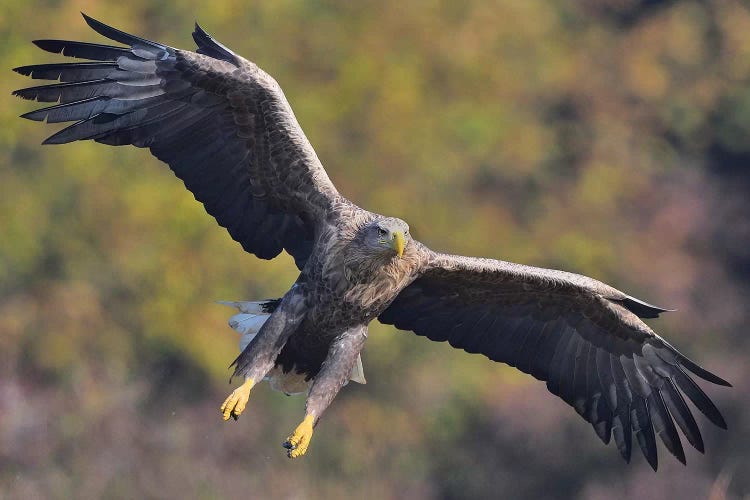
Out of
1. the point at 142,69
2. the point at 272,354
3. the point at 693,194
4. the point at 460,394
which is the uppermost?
the point at 142,69

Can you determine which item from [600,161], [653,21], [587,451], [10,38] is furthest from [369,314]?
[653,21]

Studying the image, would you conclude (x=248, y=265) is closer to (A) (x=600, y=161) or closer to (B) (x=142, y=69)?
(A) (x=600, y=161)

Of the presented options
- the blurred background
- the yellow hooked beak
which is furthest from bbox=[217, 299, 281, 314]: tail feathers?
the blurred background

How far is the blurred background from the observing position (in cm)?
2138

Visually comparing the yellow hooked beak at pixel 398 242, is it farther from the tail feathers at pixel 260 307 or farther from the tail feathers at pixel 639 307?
the tail feathers at pixel 639 307

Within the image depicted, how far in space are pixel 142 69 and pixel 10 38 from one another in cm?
1951

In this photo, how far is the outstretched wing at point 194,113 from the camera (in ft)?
27.1

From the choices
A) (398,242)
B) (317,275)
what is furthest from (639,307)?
(317,275)

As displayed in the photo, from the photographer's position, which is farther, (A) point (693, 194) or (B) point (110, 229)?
(A) point (693, 194)

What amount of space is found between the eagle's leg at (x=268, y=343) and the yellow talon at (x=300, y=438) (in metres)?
0.30

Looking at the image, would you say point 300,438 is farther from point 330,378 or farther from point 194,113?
point 194,113

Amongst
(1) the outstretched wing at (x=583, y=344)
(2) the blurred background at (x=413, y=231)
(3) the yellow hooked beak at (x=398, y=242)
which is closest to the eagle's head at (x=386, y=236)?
(3) the yellow hooked beak at (x=398, y=242)

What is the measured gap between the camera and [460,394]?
25000 millimetres

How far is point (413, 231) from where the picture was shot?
2186cm
